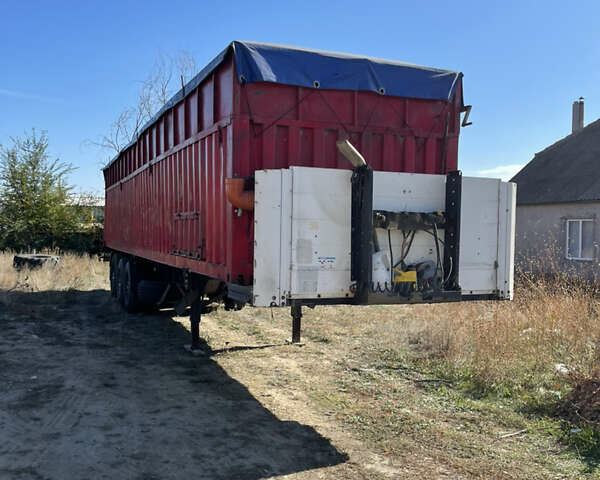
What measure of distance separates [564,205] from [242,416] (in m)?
14.8

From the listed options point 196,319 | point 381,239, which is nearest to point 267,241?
point 381,239

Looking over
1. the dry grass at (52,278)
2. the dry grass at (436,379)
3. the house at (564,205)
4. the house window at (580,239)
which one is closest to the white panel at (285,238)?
the dry grass at (436,379)

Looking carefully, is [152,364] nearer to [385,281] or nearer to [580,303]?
[385,281]

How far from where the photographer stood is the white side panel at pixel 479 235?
4961 millimetres

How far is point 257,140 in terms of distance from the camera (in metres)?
5.16

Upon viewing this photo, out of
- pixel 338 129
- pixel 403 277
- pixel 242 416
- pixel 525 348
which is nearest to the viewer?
pixel 403 277

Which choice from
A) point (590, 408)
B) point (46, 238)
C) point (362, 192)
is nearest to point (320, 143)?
point (362, 192)

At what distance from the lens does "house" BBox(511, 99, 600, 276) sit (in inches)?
614

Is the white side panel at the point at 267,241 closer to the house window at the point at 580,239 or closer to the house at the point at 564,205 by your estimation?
the house at the point at 564,205

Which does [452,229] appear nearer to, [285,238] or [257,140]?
[285,238]

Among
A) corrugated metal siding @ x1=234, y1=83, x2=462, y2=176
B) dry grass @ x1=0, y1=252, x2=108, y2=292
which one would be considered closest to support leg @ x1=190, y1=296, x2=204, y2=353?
corrugated metal siding @ x1=234, y1=83, x2=462, y2=176

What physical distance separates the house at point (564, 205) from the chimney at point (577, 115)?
1.30m

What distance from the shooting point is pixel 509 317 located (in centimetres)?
725

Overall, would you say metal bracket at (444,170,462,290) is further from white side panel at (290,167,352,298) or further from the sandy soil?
Result: the sandy soil
